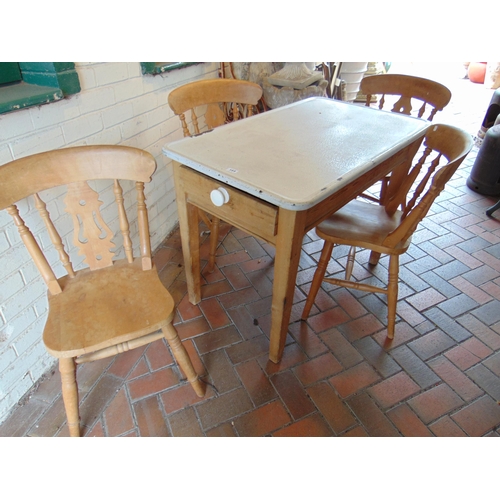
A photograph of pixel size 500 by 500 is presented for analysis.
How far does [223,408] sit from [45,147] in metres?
1.31

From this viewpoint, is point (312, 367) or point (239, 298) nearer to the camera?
point (312, 367)

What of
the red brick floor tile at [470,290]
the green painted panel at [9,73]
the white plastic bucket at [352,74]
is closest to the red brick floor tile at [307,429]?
the red brick floor tile at [470,290]

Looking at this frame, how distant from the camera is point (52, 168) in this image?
130 cm

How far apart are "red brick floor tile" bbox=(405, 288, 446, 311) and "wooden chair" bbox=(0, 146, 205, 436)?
1340 millimetres

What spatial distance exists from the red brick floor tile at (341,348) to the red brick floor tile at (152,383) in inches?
30.7

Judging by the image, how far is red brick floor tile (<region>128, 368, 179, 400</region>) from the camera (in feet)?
5.36

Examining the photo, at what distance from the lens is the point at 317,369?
1754 millimetres

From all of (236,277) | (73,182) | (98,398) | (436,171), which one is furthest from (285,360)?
(73,182)

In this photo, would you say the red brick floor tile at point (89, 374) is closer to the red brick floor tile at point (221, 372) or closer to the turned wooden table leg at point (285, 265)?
the red brick floor tile at point (221, 372)

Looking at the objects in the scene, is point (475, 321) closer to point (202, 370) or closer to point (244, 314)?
point (244, 314)

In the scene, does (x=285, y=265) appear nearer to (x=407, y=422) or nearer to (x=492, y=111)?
(x=407, y=422)

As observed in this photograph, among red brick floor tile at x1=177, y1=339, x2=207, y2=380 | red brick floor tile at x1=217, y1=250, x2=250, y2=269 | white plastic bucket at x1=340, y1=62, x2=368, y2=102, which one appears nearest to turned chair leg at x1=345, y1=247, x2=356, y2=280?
red brick floor tile at x1=217, y1=250, x2=250, y2=269
